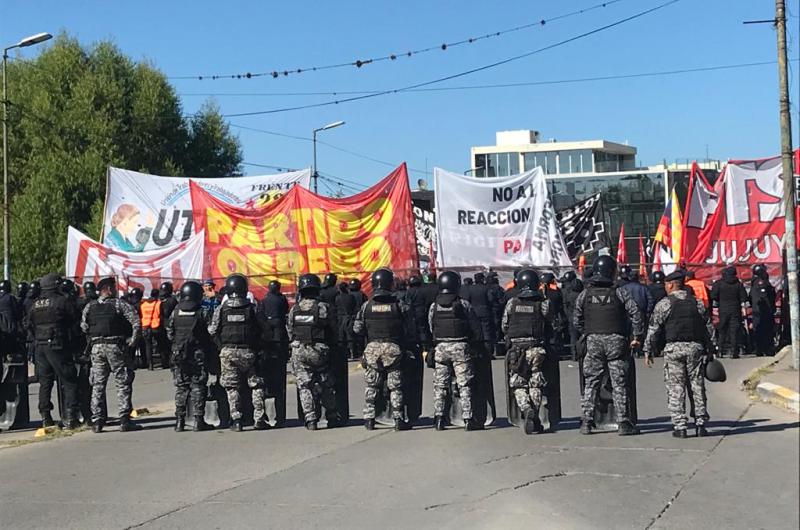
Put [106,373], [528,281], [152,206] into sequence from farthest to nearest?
[152,206] → [106,373] → [528,281]

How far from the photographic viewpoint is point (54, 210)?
1533 inches

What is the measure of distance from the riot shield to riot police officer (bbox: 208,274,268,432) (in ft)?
4.71

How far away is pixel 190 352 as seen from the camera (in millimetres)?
11625

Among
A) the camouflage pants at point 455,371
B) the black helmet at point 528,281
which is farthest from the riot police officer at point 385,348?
the black helmet at point 528,281

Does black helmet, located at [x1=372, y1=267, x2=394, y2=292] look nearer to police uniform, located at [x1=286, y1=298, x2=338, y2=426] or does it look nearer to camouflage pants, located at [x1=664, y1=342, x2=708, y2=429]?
police uniform, located at [x1=286, y1=298, x2=338, y2=426]

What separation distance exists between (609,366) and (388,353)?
254cm

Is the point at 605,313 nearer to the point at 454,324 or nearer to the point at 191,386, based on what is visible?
the point at 454,324

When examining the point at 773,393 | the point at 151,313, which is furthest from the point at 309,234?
the point at 773,393

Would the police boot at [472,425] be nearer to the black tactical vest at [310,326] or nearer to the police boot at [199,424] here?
the black tactical vest at [310,326]

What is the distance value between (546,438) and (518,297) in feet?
5.27

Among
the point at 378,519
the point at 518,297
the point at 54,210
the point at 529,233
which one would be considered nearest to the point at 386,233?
the point at 529,233

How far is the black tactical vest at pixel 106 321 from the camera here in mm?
11719

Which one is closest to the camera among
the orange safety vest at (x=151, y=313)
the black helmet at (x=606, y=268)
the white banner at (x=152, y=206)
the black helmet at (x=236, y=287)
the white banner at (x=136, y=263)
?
the black helmet at (x=606, y=268)

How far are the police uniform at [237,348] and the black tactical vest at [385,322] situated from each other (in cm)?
140
